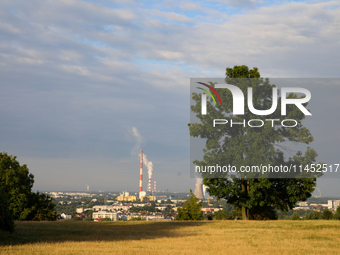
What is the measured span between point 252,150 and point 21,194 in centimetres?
2251

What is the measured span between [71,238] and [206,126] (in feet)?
62.3

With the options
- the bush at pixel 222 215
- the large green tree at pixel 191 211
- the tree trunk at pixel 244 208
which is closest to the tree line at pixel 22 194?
the large green tree at pixel 191 211

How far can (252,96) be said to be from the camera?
36719 mm

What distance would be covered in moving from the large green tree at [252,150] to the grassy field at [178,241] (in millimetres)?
7755

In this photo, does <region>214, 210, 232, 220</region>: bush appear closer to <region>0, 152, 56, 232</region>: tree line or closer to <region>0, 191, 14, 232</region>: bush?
<region>0, 152, 56, 232</region>: tree line

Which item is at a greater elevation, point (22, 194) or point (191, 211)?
point (22, 194)

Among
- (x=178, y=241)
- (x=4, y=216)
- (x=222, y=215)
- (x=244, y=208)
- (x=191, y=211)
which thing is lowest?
(x=222, y=215)

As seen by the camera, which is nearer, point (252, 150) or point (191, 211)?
point (252, 150)

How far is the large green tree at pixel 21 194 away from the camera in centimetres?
3969

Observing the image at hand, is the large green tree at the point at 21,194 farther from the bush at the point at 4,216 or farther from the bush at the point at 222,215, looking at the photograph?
the bush at the point at 4,216

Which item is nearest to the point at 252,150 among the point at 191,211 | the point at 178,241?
the point at 191,211

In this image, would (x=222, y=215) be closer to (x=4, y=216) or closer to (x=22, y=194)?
(x=22, y=194)

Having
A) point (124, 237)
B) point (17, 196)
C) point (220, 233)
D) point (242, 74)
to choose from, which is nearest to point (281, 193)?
point (242, 74)

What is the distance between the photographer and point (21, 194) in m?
39.8
